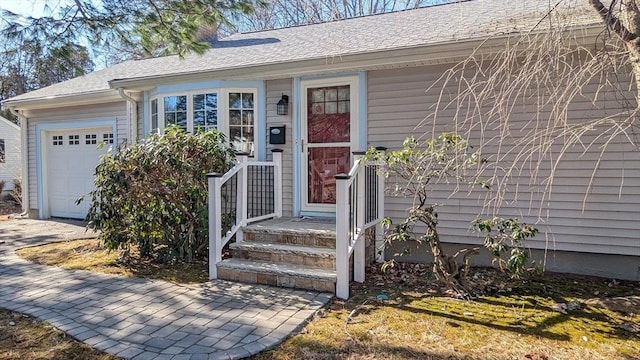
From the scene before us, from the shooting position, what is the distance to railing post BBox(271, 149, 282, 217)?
19.8 feet

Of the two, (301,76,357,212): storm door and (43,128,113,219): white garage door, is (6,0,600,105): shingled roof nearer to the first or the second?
(301,76,357,212): storm door

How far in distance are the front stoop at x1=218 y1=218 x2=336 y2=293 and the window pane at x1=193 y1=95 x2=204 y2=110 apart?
2.34m

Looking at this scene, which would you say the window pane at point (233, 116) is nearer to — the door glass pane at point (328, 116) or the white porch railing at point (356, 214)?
the door glass pane at point (328, 116)

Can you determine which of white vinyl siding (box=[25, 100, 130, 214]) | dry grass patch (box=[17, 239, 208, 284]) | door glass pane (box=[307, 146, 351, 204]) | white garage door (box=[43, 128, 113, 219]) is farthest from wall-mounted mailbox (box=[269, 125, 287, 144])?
white garage door (box=[43, 128, 113, 219])

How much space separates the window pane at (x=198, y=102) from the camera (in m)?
6.55

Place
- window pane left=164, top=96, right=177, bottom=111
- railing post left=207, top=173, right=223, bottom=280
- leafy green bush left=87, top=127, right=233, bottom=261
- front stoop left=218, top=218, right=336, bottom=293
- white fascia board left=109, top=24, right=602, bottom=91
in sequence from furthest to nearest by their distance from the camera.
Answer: window pane left=164, top=96, right=177, bottom=111 < leafy green bush left=87, top=127, right=233, bottom=261 < railing post left=207, top=173, right=223, bottom=280 < white fascia board left=109, top=24, right=602, bottom=91 < front stoop left=218, top=218, right=336, bottom=293

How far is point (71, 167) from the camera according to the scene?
9.21 meters

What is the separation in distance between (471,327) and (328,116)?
→ 11.6ft

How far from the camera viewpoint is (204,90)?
6457 mm

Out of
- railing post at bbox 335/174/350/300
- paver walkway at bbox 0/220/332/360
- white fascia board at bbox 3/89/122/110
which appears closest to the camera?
paver walkway at bbox 0/220/332/360

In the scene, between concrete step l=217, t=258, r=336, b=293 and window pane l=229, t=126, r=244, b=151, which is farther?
window pane l=229, t=126, r=244, b=151

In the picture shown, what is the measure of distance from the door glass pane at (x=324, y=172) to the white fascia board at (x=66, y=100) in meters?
4.36

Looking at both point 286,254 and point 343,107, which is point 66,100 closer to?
point 343,107

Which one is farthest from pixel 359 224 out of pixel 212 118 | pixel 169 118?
pixel 169 118
